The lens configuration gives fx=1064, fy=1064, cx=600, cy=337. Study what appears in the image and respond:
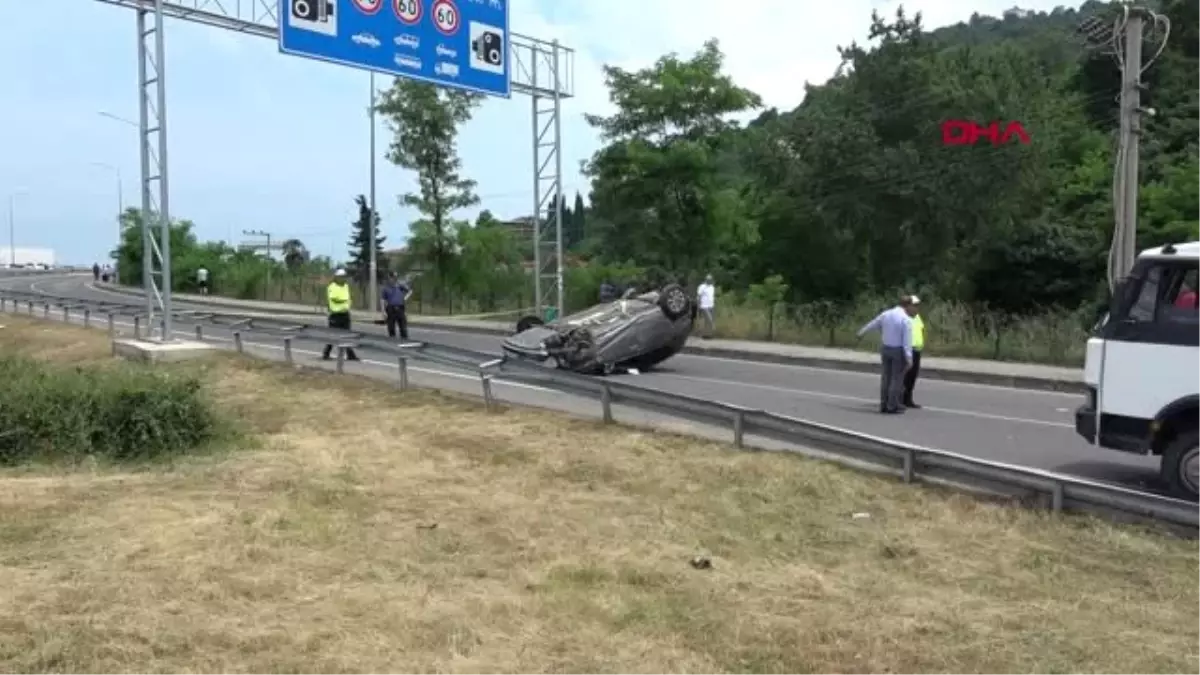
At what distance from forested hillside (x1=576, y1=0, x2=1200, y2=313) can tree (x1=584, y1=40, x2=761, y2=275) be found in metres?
0.06

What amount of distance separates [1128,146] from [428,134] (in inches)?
1184

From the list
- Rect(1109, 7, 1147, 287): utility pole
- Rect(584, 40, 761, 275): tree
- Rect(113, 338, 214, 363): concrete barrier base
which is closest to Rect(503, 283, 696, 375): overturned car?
Rect(113, 338, 214, 363): concrete barrier base

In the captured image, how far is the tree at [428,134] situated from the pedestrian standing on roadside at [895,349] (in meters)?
30.7

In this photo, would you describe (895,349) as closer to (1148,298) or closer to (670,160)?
(1148,298)

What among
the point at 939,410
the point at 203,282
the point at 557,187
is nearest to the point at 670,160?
the point at 557,187

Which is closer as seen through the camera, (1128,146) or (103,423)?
(103,423)

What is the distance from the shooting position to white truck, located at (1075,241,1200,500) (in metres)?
7.78

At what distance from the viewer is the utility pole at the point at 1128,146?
607 inches

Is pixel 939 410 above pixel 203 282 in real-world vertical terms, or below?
below

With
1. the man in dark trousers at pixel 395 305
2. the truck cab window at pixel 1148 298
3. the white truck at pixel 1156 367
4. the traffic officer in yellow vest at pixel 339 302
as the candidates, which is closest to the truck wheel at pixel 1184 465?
the white truck at pixel 1156 367

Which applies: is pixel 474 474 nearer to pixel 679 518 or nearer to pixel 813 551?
Answer: pixel 679 518

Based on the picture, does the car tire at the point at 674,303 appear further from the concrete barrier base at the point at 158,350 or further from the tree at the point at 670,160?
the tree at the point at 670,160

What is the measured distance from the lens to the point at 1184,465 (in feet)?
25.8

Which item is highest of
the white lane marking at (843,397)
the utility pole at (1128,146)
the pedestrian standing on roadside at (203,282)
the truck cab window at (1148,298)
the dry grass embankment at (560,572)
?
the utility pole at (1128,146)
